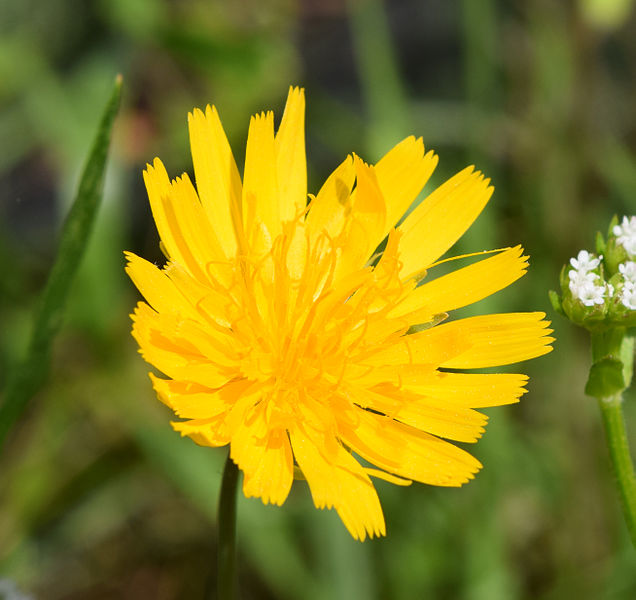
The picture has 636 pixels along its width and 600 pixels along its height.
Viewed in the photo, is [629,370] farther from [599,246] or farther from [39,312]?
[39,312]

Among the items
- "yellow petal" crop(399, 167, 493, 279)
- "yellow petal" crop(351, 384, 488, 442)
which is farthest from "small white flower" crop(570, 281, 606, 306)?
"yellow petal" crop(399, 167, 493, 279)

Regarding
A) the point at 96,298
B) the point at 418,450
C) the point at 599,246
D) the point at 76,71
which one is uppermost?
the point at 76,71

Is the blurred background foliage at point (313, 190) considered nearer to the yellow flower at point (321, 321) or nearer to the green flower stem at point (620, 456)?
the yellow flower at point (321, 321)

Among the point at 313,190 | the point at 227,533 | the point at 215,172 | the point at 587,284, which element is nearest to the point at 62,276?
the point at 215,172

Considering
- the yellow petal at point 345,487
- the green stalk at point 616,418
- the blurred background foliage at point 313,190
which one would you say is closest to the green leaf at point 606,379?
the green stalk at point 616,418

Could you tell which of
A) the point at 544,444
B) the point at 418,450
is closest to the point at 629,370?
the point at 418,450

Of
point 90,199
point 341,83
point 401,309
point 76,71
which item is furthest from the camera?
point 341,83
